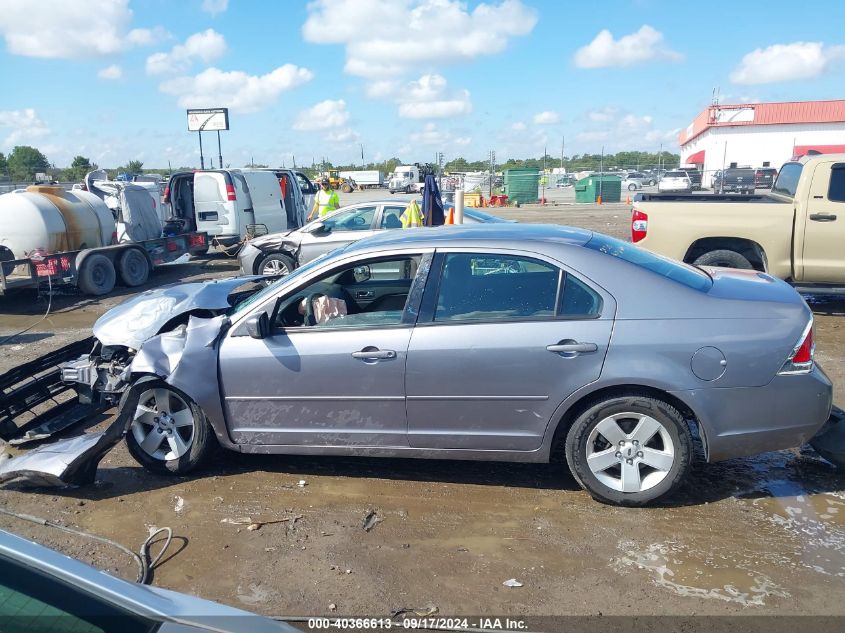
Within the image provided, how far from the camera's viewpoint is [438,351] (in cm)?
407

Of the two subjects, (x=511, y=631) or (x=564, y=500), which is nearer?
(x=511, y=631)

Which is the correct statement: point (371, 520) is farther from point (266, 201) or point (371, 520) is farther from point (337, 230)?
point (266, 201)

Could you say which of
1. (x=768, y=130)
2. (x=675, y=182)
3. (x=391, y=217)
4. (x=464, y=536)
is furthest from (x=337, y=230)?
(x=768, y=130)

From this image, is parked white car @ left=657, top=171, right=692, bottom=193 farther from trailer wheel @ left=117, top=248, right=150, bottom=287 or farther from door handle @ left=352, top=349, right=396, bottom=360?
door handle @ left=352, top=349, right=396, bottom=360

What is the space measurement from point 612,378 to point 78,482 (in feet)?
11.6

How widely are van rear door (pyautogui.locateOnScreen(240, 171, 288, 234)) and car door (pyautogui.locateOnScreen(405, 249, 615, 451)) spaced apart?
38.8 ft

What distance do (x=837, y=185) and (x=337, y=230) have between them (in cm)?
705

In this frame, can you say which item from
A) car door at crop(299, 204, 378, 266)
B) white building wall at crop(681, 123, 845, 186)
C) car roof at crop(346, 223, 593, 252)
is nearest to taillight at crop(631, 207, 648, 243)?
car door at crop(299, 204, 378, 266)

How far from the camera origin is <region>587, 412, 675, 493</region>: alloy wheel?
3973 mm

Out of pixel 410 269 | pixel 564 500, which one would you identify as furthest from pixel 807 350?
pixel 410 269

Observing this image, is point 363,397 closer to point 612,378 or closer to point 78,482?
point 612,378

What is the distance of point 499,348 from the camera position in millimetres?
4004

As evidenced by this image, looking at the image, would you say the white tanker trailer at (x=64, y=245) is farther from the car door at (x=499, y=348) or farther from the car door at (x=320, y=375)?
the car door at (x=499, y=348)

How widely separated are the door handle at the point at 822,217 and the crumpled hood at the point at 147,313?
7004mm
